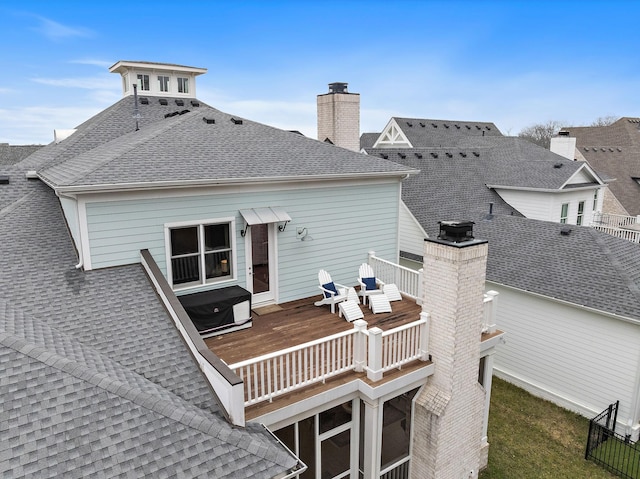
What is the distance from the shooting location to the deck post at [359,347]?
7441 mm

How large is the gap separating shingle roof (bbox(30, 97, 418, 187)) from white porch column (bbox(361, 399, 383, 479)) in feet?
16.3

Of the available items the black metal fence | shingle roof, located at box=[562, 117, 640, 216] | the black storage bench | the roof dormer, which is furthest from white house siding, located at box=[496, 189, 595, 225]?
the black storage bench

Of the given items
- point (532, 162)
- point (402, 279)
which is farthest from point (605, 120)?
point (402, 279)

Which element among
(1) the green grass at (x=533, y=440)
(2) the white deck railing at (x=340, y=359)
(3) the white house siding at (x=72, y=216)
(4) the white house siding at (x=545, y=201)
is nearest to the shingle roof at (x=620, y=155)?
(4) the white house siding at (x=545, y=201)

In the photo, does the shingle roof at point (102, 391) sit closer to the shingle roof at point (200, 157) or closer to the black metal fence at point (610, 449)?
the shingle roof at point (200, 157)

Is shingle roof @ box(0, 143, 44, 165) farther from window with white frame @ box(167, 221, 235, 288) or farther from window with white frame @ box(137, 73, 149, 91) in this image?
window with white frame @ box(167, 221, 235, 288)

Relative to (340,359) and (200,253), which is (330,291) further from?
(200,253)

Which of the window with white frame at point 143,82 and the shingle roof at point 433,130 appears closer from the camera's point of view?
the window with white frame at point 143,82

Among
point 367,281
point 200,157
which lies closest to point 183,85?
point 200,157

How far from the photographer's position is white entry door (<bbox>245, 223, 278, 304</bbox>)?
9797 mm

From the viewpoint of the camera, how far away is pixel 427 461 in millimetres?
8039

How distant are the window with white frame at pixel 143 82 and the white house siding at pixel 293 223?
954 cm

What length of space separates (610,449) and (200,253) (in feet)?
33.6

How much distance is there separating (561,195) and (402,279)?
1163cm
